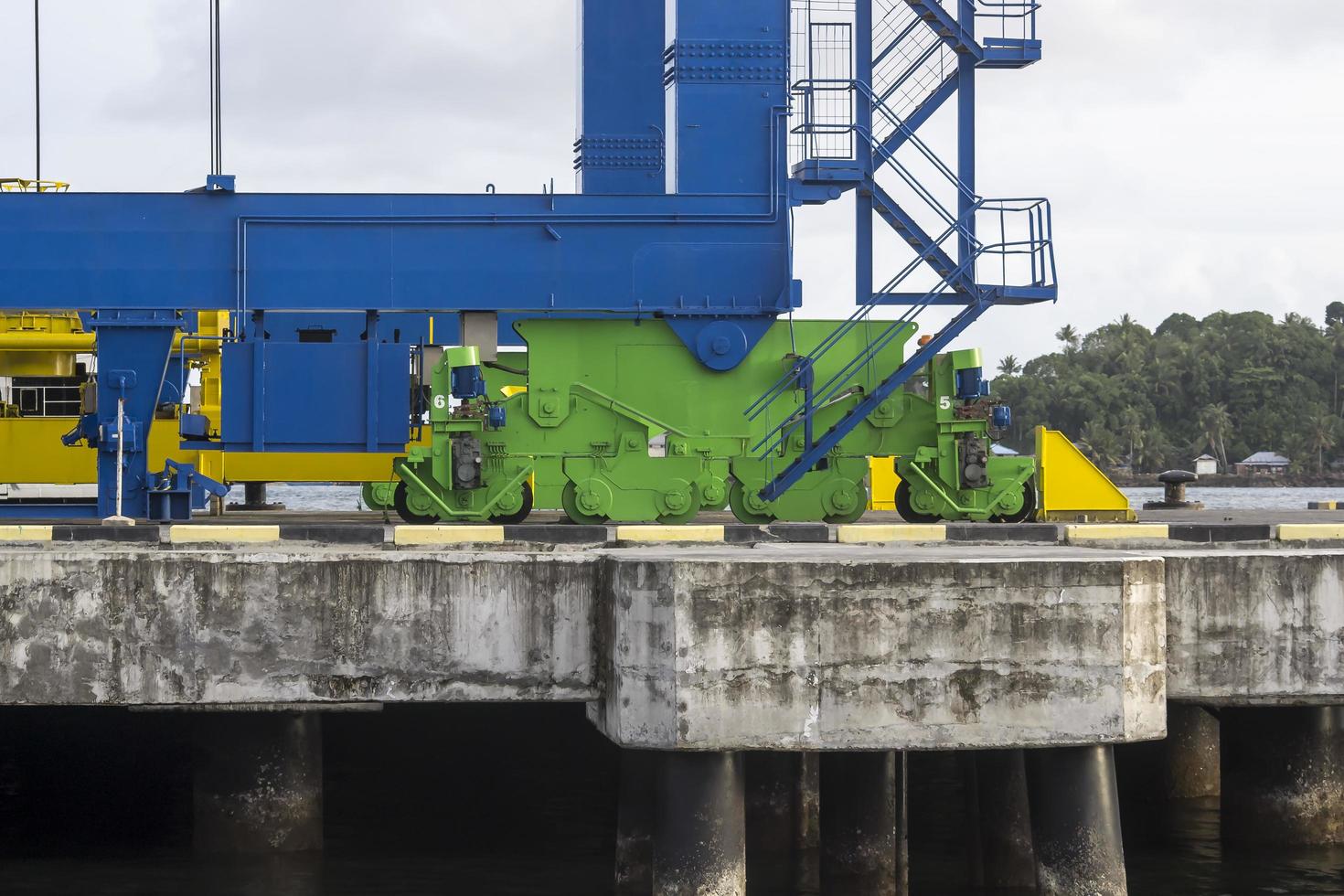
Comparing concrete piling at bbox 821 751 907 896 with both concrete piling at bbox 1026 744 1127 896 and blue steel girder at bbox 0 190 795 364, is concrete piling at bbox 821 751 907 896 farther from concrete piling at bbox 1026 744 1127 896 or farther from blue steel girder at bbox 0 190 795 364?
blue steel girder at bbox 0 190 795 364

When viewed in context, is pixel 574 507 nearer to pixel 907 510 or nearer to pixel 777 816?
pixel 907 510

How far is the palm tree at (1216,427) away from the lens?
154 meters

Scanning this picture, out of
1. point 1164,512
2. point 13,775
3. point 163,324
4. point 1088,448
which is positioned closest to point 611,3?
point 163,324

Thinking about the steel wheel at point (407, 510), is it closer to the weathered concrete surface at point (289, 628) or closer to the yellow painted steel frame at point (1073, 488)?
the yellow painted steel frame at point (1073, 488)

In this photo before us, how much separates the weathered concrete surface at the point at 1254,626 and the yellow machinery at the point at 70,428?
1544 centimetres

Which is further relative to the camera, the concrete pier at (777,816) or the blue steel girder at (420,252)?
the blue steel girder at (420,252)

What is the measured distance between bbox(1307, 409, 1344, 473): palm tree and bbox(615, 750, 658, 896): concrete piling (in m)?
149

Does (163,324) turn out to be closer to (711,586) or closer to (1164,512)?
(711,586)

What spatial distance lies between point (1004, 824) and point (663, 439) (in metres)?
8.51

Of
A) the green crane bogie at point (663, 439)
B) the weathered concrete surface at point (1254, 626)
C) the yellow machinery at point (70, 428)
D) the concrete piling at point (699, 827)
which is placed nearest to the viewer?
the concrete piling at point (699, 827)

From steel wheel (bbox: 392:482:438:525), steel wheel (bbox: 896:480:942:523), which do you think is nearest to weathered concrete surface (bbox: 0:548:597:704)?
steel wheel (bbox: 392:482:438:525)

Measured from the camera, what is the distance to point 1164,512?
26.3 meters

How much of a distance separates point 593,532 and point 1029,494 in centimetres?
828

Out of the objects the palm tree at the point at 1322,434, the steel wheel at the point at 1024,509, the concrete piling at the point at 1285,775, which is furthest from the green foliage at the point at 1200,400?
the concrete piling at the point at 1285,775
